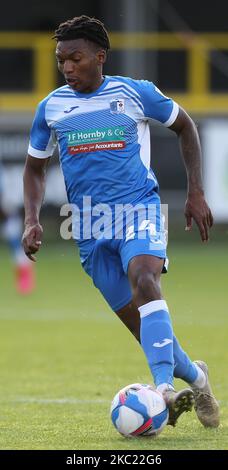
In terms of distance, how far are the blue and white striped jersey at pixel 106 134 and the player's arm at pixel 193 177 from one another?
0.09 metres

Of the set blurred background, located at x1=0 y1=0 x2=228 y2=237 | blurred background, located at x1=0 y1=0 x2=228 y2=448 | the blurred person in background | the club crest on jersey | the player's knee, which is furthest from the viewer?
blurred background, located at x1=0 y1=0 x2=228 y2=237

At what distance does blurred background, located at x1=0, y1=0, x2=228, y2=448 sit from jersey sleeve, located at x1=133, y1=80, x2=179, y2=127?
1.76 meters

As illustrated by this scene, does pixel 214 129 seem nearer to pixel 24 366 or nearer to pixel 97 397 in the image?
pixel 24 366

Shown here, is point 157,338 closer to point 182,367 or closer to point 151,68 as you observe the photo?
point 182,367

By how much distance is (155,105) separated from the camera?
252 inches

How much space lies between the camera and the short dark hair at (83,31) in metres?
6.29

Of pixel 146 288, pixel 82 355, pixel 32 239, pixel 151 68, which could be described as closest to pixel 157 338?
pixel 146 288

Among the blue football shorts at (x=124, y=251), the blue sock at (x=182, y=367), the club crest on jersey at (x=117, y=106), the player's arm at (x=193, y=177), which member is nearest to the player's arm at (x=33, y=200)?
the blue football shorts at (x=124, y=251)

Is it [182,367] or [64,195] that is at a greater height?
[182,367]

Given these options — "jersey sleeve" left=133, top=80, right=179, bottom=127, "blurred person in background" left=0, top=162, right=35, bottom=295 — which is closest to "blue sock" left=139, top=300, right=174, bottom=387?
"jersey sleeve" left=133, top=80, right=179, bottom=127

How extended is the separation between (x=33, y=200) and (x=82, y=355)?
11.2 ft

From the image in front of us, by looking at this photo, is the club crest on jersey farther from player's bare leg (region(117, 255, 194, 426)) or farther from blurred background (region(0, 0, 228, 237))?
blurred background (region(0, 0, 228, 237))

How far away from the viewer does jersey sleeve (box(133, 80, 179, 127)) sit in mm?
6402
